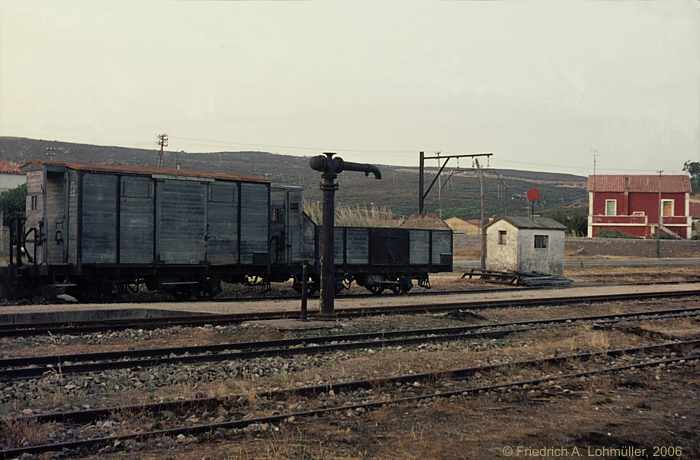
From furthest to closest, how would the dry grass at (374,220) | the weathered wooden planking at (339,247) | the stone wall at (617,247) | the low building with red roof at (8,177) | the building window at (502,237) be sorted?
the low building with red roof at (8,177)
the stone wall at (617,247)
the dry grass at (374,220)
the building window at (502,237)
the weathered wooden planking at (339,247)

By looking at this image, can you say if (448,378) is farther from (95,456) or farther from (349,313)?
(349,313)

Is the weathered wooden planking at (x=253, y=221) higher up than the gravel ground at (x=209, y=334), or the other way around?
the weathered wooden planking at (x=253, y=221)

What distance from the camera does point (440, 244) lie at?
25.8 m

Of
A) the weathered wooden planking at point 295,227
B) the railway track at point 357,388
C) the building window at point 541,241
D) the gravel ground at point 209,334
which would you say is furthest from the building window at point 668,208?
the railway track at point 357,388

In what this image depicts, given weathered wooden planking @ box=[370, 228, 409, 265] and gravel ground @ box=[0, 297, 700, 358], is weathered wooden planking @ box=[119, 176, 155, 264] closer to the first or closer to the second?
gravel ground @ box=[0, 297, 700, 358]

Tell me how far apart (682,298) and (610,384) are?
16214 millimetres

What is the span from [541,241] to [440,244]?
7.32 metres

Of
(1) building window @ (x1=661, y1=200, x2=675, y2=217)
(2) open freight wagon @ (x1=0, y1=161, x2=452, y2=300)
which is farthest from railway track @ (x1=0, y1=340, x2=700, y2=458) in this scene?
(1) building window @ (x1=661, y1=200, x2=675, y2=217)

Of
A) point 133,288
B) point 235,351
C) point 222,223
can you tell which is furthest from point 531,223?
point 235,351

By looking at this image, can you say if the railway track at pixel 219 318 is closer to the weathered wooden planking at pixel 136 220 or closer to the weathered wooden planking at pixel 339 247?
the weathered wooden planking at pixel 136 220

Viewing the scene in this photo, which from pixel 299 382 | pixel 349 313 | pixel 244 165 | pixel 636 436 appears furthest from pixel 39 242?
pixel 244 165

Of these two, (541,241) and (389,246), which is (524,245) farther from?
(389,246)

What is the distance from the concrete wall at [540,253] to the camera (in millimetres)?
30531

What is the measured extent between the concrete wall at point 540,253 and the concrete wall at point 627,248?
2428cm
